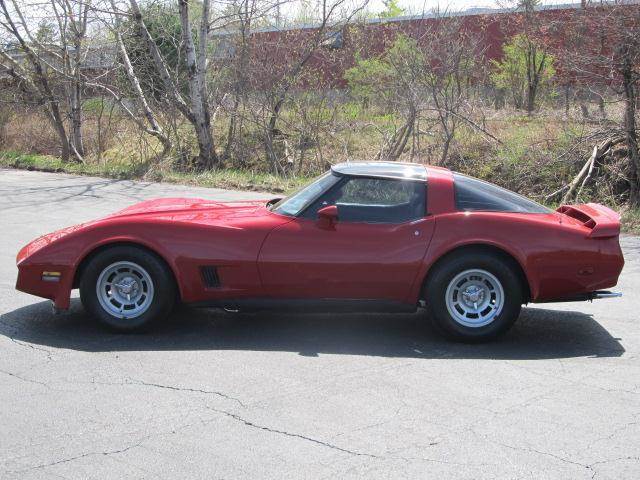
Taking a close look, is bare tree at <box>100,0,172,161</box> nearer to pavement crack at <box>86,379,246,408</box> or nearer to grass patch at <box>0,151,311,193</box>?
grass patch at <box>0,151,311,193</box>

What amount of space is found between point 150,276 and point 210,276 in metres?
0.46

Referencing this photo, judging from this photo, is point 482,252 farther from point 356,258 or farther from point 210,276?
point 210,276

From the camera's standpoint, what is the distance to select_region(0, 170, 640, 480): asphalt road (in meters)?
4.02

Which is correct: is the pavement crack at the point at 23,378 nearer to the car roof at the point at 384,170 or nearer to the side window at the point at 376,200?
the side window at the point at 376,200

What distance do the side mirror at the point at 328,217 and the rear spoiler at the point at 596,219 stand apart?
193 centimetres

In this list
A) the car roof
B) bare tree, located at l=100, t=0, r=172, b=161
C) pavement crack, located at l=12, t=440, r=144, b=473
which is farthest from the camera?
bare tree, located at l=100, t=0, r=172, b=161

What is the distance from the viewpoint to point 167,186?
1579 centimetres

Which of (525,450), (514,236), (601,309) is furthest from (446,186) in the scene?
(525,450)

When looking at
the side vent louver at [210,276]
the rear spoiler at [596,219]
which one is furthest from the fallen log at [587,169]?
the side vent louver at [210,276]

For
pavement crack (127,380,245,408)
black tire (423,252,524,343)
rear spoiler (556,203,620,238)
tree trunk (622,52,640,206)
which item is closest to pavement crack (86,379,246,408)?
pavement crack (127,380,245,408)

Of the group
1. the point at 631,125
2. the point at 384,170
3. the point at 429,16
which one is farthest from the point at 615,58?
the point at 384,170

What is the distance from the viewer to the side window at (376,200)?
6133 mm

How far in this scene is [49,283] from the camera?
20.2 feet

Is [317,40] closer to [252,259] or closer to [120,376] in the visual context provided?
[252,259]
